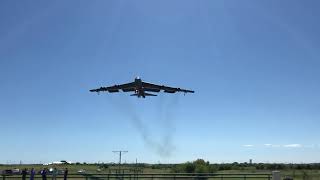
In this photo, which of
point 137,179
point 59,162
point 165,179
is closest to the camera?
point 137,179

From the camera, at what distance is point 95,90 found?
4791cm

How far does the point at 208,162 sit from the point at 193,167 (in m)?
7.92

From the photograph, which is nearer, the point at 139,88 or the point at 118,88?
the point at 139,88

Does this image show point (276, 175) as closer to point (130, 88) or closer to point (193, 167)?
point (130, 88)

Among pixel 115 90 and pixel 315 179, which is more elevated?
pixel 115 90

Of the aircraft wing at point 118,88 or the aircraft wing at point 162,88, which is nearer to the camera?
the aircraft wing at point 162,88

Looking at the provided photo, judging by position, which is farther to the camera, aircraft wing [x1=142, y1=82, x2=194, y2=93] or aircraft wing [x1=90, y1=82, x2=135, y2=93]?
aircraft wing [x1=90, y1=82, x2=135, y2=93]

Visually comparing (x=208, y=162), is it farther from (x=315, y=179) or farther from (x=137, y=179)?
(x=137, y=179)

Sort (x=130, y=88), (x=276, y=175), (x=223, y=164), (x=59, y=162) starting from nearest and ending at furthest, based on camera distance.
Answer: (x=276, y=175) → (x=130, y=88) → (x=223, y=164) → (x=59, y=162)

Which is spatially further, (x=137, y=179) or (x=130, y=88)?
(x=130, y=88)

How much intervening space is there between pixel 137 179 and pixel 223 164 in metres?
75.8

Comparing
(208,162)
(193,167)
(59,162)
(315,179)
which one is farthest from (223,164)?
(315,179)

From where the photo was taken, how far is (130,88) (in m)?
46.9

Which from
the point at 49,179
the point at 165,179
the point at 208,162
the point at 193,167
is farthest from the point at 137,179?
the point at 208,162
